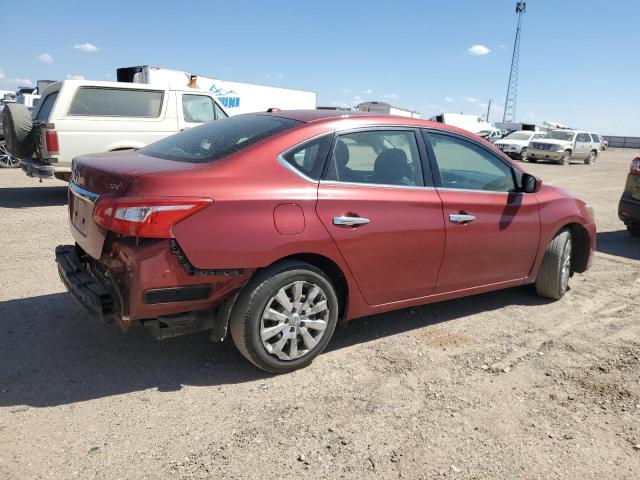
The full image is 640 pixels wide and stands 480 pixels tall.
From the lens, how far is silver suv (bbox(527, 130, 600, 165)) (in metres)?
25.3

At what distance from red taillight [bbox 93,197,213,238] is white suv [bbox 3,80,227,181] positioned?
6.33 meters

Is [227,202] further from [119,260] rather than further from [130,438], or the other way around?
[130,438]

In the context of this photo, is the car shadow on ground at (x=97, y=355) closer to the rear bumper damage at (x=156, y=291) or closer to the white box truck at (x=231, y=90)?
the rear bumper damage at (x=156, y=291)

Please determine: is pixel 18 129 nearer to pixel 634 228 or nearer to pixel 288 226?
pixel 288 226

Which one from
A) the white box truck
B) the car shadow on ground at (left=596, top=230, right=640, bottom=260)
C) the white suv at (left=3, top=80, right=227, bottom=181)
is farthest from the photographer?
the white box truck

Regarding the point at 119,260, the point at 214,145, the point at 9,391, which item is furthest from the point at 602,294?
the point at 9,391

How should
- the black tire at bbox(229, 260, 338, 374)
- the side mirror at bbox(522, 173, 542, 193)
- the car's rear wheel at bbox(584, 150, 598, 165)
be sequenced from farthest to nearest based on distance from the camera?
the car's rear wheel at bbox(584, 150, 598, 165), the side mirror at bbox(522, 173, 542, 193), the black tire at bbox(229, 260, 338, 374)

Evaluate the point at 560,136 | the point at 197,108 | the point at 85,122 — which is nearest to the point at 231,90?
the point at 197,108

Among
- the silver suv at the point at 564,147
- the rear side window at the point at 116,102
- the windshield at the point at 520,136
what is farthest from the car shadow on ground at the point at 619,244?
the windshield at the point at 520,136

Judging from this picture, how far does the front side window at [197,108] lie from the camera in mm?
9820

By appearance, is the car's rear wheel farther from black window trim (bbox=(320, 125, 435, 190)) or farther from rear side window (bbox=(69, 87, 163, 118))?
black window trim (bbox=(320, 125, 435, 190))

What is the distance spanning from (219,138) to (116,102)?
6355 millimetres

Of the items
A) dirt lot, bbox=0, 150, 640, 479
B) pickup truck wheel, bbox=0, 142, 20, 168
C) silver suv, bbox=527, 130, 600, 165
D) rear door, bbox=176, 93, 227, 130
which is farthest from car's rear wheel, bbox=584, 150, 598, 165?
pickup truck wheel, bbox=0, 142, 20, 168

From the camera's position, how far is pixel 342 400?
123 inches
